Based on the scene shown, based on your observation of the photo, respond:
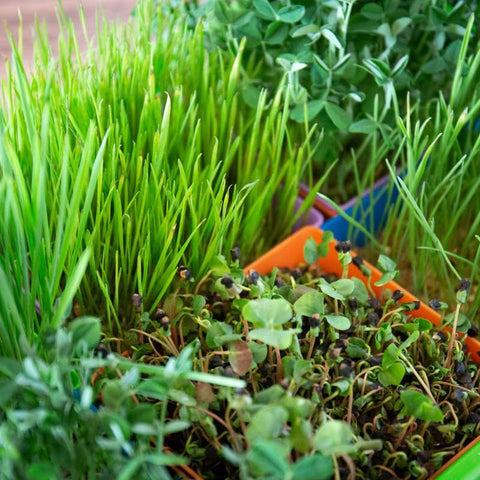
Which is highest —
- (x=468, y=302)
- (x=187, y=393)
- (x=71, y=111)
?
(x=71, y=111)

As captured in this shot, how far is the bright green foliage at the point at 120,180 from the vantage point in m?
0.50

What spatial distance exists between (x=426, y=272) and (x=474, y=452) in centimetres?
34

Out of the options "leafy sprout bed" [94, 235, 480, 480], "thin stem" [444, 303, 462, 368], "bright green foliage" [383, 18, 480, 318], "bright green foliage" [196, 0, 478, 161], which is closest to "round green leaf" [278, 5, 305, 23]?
"bright green foliage" [196, 0, 478, 161]

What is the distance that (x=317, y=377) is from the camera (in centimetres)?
55

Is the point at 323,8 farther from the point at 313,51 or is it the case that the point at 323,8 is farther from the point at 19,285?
the point at 19,285

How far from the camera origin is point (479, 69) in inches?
30.8

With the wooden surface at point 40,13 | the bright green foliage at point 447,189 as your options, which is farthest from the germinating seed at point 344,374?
the wooden surface at point 40,13

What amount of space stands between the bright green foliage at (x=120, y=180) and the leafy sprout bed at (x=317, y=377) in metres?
0.06

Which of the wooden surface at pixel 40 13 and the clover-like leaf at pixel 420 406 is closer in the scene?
the clover-like leaf at pixel 420 406

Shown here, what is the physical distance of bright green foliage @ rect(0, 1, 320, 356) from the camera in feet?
1.65

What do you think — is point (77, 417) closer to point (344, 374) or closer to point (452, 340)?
point (344, 374)

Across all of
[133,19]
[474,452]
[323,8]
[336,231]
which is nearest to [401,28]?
[323,8]

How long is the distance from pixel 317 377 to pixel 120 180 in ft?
0.89

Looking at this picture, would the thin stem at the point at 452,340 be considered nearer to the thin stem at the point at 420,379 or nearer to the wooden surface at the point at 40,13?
the thin stem at the point at 420,379
